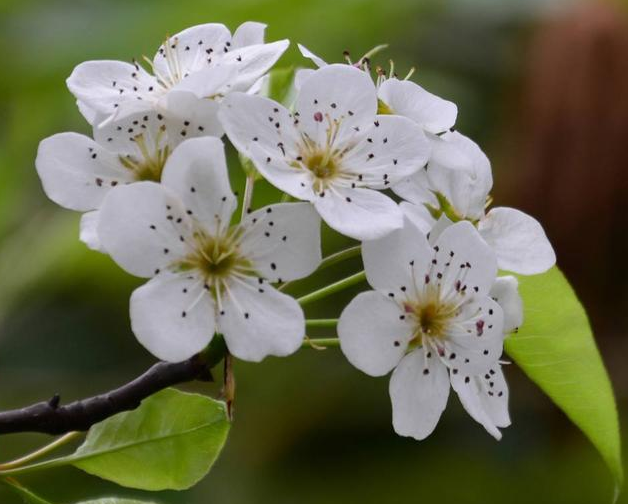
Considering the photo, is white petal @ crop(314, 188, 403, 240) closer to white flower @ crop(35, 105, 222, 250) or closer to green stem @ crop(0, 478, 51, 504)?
white flower @ crop(35, 105, 222, 250)

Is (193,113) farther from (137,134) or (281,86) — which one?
(281,86)

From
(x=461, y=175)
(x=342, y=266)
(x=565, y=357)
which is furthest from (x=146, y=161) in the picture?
(x=342, y=266)

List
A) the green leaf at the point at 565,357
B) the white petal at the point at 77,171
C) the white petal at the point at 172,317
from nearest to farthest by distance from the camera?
1. the white petal at the point at 172,317
2. the white petal at the point at 77,171
3. the green leaf at the point at 565,357

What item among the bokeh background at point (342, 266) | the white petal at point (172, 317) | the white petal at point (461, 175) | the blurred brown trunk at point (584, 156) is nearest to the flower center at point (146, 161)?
the white petal at point (172, 317)

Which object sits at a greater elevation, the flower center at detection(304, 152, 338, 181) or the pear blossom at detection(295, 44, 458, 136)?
the pear blossom at detection(295, 44, 458, 136)

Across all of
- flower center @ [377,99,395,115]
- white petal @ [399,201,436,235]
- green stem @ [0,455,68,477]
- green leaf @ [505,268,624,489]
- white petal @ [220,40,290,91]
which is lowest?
green leaf @ [505,268,624,489]

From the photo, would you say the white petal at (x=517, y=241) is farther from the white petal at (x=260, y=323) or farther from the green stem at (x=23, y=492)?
the green stem at (x=23, y=492)

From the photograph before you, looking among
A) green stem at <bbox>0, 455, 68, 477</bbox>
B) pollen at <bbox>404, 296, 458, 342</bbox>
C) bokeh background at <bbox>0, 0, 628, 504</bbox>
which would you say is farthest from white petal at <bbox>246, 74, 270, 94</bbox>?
bokeh background at <bbox>0, 0, 628, 504</bbox>
